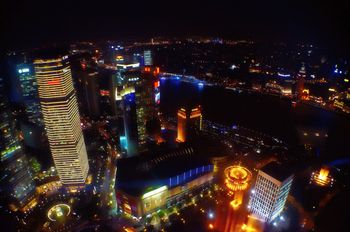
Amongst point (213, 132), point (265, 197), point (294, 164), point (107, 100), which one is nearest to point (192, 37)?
point (107, 100)

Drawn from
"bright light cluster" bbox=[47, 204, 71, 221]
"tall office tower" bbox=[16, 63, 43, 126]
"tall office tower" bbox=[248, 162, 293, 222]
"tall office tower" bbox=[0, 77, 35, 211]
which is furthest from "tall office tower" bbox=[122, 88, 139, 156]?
"tall office tower" bbox=[16, 63, 43, 126]

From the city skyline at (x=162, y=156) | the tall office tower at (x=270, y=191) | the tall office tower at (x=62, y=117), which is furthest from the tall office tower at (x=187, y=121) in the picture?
the tall office tower at (x=270, y=191)

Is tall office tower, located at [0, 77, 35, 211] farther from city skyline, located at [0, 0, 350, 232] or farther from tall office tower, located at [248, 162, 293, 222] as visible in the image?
tall office tower, located at [248, 162, 293, 222]

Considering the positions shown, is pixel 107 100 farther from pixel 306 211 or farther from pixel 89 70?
pixel 306 211

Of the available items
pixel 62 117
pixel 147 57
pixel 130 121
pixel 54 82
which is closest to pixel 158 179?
pixel 130 121

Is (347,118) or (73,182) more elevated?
(347,118)

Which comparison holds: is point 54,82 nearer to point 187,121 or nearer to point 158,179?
point 158,179
